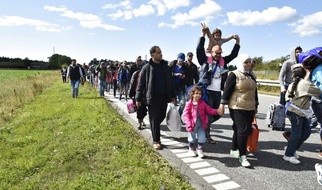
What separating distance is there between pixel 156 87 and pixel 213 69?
119cm

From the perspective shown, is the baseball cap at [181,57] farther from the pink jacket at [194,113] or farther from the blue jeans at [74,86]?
the blue jeans at [74,86]

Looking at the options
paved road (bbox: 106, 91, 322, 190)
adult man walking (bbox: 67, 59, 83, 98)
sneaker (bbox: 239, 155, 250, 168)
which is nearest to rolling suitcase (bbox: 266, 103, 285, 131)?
paved road (bbox: 106, 91, 322, 190)

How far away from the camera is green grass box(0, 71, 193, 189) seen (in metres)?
5.86

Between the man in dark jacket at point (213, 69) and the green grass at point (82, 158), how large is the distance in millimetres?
1641

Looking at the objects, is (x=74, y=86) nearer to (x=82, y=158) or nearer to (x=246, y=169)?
(x=82, y=158)

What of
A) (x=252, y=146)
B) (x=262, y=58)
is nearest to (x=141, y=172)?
(x=252, y=146)

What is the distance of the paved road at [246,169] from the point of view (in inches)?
221

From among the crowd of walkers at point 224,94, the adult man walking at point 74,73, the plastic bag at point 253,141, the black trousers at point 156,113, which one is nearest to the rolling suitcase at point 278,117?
the crowd of walkers at point 224,94

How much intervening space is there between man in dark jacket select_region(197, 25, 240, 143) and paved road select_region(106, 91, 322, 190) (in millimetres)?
1049

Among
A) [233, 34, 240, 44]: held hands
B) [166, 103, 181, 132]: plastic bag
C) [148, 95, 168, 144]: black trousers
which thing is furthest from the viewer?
[166, 103, 181, 132]: plastic bag

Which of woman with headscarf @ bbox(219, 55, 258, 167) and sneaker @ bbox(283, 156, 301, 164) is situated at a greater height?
woman with headscarf @ bbox(219, 55, 258, 167)

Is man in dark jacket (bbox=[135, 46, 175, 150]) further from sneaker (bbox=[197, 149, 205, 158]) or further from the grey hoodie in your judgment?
the grey hoodie

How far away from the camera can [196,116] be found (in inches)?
291

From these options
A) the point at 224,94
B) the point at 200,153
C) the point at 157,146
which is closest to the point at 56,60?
the point at 157,146
